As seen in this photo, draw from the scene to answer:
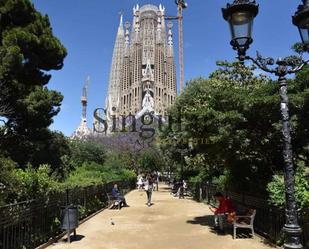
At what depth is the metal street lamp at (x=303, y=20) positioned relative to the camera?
5.78 metres

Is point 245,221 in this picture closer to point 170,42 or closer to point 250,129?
point 250,129

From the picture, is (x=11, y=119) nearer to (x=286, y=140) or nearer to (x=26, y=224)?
(x=26, y=224)

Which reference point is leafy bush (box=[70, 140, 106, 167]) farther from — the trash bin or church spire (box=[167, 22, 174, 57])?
church spire (box=[167, 22, 174, 57])

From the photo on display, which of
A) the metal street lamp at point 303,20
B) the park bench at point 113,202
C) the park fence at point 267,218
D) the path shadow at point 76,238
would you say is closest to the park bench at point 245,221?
the park fence at point 267,218

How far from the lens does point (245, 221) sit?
11.5 m

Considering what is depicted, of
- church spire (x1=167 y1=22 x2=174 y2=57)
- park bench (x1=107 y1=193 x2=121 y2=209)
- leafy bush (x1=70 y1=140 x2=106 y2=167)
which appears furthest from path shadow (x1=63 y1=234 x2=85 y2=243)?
church spire (x1=167 y1=22 x2=174 y2=57)

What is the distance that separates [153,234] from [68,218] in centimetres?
264

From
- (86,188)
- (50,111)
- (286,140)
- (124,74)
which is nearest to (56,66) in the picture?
(50,111)

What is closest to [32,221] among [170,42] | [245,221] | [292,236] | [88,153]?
[245,221]

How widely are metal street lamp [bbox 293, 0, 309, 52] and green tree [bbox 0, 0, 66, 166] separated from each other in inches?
687

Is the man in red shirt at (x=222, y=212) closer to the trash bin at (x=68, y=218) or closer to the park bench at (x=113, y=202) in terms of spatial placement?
the trash bin at (x=68, y=218)

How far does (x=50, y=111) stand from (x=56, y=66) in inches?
115

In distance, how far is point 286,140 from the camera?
5879mm

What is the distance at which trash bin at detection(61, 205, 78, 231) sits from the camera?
10578mm
